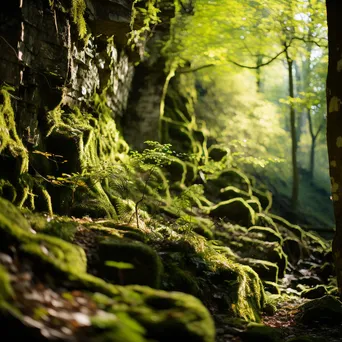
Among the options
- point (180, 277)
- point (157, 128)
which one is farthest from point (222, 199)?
point (180, 277)

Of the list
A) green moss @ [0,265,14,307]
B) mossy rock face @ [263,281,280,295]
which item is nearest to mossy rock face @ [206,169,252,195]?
mossy rock face @ [263,281,280,295]

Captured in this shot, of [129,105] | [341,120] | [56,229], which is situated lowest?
[56,229]

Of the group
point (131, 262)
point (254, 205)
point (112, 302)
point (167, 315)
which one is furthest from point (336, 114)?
point (254, 205)

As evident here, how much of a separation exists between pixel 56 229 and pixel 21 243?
41.7 inches

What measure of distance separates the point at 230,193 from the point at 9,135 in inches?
340

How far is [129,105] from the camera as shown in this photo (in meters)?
11.9

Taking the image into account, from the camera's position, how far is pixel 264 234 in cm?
1045

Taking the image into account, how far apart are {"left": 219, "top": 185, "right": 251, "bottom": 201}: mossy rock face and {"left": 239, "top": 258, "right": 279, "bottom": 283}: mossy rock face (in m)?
4.03

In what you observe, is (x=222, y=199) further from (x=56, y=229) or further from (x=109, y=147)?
(x=56, y=229)

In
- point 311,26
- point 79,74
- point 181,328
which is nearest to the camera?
point 181,328

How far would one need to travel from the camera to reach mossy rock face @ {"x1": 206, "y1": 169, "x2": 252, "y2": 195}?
13.1 meters

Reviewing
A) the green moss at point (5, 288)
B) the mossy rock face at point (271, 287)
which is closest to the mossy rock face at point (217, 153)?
the mossy rock face at point (271, 287)

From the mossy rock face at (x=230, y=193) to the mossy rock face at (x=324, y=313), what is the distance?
6590 mm

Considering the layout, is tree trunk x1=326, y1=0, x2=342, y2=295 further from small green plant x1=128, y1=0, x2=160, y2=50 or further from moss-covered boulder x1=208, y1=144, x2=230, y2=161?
moss-covered boulder x1=208, y1=144, x2=230, y2=161
